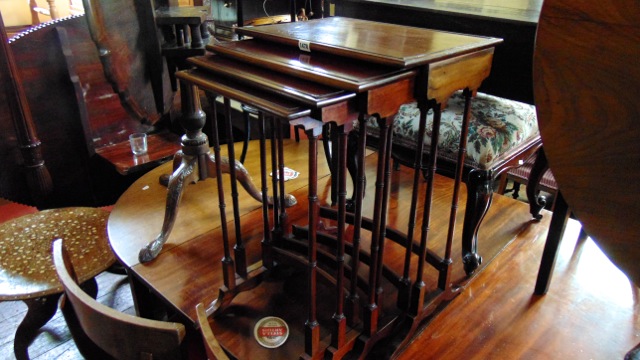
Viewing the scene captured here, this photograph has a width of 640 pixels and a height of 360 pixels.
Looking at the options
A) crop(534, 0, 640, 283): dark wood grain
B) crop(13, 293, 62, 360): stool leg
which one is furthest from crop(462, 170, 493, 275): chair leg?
crop(13, 293, 62, 360): stool leg

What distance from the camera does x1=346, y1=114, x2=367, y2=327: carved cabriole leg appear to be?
31.4 inches

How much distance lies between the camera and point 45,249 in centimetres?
142

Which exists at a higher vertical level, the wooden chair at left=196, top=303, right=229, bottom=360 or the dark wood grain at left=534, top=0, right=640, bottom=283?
the dark wood grain at left=534, top=0, right=640, bottom=283

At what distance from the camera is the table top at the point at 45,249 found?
1.28 m

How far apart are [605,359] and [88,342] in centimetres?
108

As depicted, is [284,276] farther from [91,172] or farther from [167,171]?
[91,172]

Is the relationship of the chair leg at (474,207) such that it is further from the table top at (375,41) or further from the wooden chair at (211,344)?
the wooden chair at (211,344)

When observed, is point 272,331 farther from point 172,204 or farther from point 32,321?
point 32,321

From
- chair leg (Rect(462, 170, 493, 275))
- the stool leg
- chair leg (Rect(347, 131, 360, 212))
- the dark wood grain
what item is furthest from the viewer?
chair leg (Rect(347, 131, 360, 212))

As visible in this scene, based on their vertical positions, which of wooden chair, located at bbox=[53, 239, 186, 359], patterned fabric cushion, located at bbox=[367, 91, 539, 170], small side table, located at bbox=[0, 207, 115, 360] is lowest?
small side table, located at bbox=[0, 207, 115, 360]

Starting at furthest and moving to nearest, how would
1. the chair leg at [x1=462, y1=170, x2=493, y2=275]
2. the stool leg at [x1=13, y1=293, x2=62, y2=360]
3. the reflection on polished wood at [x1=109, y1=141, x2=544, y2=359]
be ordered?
1. the stool leg at [x1=13, y1=293, x2=62, y2=360]
2. the chair leg at [x1=462, y1=170, x2=493, y2=275]
3. the reflection on polished wood at [x1=109, y1=141, x2=544, y2=359]

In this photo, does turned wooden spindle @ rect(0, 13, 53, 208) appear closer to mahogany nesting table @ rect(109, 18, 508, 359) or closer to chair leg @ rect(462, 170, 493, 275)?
mahogany nesting table @ rect(109, 18, 508, 359)

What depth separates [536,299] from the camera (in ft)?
3.94

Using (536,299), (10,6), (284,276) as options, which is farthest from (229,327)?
(10,6)
